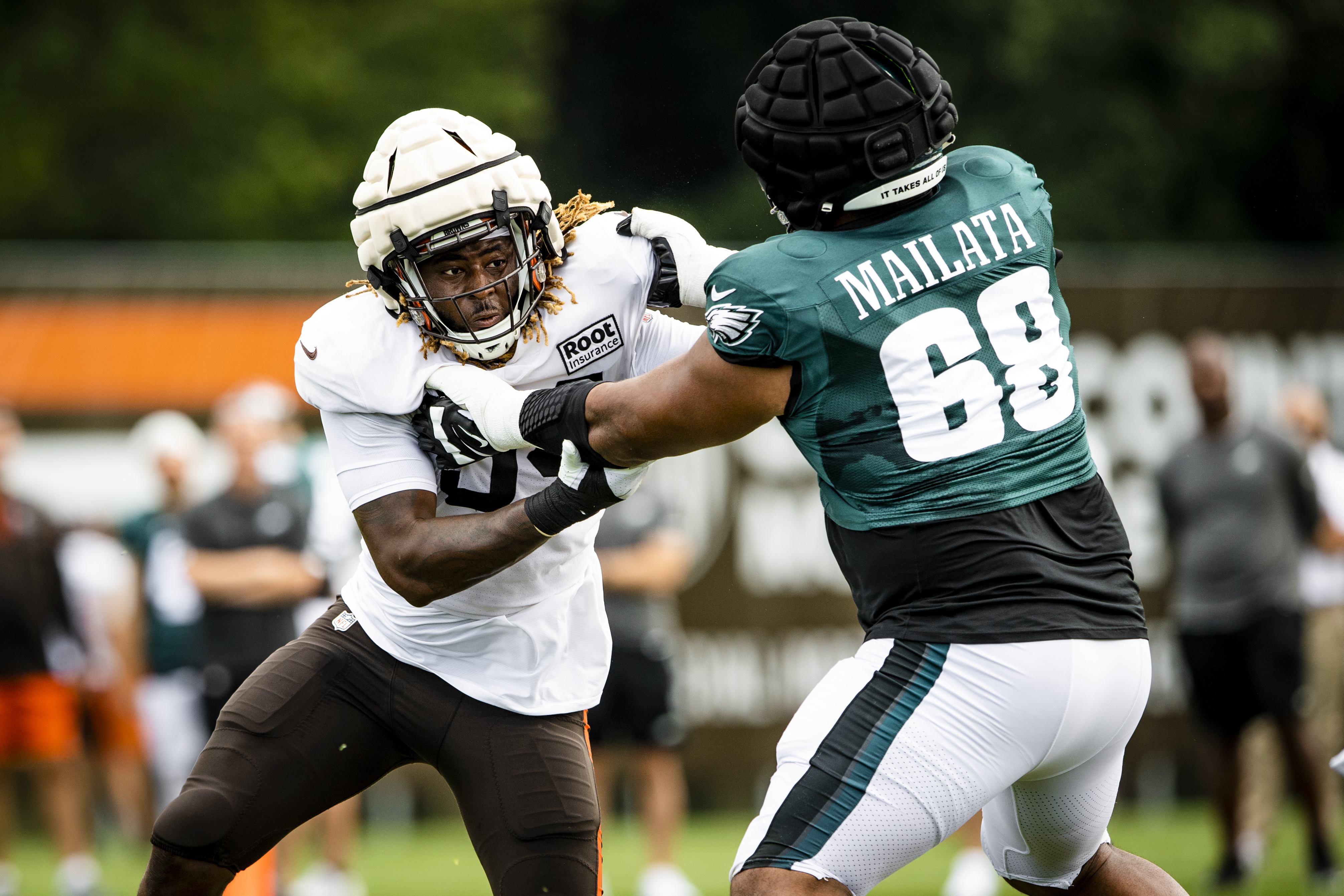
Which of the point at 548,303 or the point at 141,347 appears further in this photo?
the point at 141,347

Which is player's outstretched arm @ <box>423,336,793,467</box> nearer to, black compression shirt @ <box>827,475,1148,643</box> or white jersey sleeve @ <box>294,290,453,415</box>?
white jersey sleeve @ <box>294,290,453,415</box>

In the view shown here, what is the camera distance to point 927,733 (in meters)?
2.76

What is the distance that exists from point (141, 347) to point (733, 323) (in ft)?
21.7

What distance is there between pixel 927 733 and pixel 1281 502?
504cm

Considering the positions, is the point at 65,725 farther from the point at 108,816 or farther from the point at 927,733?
the point at 927,733

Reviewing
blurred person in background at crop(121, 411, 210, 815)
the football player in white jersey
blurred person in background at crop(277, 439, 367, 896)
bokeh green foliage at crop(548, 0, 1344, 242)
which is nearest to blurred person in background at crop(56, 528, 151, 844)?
blurred person in background at crop(121, 411, 210, 815)

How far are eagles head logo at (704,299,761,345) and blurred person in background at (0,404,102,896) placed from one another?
224 inches

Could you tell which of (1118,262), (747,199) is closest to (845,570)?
(1118,262)

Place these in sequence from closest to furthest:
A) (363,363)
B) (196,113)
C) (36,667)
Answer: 1. (363,363)
2. (36,667)
3. (196,113)

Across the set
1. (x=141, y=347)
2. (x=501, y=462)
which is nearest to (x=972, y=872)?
(x=501, y=462)

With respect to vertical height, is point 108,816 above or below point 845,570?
below

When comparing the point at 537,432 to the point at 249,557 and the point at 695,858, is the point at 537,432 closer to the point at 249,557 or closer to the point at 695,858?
the point at 249,557

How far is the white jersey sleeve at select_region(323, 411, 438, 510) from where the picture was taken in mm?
3260

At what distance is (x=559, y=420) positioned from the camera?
3039mm
